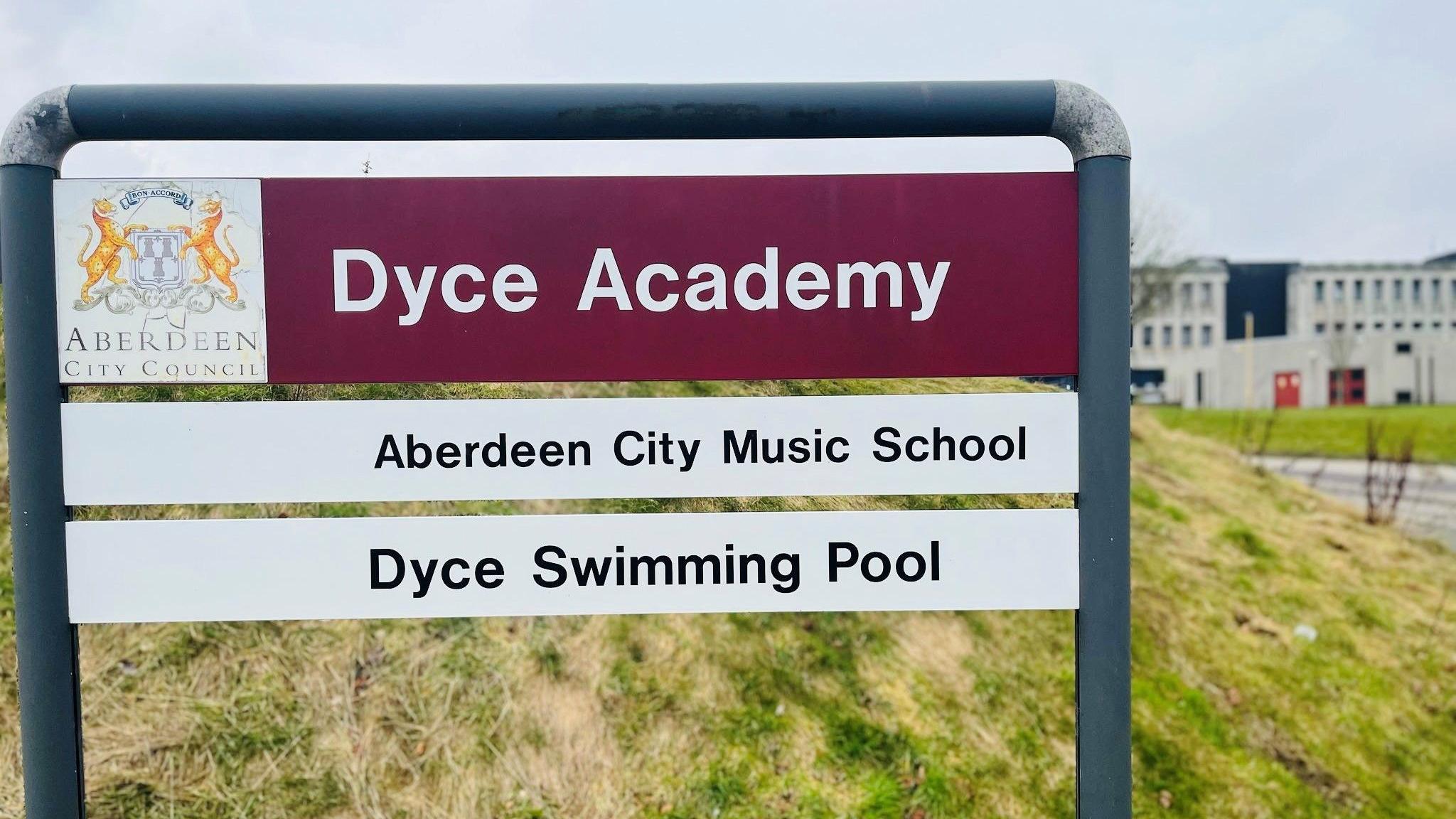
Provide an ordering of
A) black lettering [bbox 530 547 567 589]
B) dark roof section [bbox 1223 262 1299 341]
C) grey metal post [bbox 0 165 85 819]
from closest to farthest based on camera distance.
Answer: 1. grey metal post [bbox 0 165 85 819]
2. black lettering [bbox 530 547 567 589]
3. dark roof section [bbox 1223 262 1299 341]

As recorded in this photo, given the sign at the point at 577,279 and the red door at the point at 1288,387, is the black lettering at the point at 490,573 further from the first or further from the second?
the red door at the point at 1288,387

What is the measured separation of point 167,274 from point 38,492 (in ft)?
2.14

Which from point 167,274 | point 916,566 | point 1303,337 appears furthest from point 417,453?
point 1303,337

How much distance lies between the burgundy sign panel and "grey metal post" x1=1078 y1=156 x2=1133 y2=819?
0.18 ft

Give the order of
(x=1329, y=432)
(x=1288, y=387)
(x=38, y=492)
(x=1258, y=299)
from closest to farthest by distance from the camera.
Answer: (x=38, y=492)
(x=1329, y=432)
(x=1288, y=387)
(x=1258, y=299)

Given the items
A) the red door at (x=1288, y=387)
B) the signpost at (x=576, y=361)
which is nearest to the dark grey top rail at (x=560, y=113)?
the signpost at (x=576, y=361)

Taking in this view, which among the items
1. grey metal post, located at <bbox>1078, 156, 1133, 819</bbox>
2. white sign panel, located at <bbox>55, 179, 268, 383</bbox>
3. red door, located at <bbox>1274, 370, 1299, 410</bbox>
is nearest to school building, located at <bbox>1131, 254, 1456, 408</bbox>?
red door, located at <bbox>1274, 370, 1299, 410</bbox>

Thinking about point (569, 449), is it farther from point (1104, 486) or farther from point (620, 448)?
point (1104, 486)

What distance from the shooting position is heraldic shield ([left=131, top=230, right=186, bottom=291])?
204 centimetres

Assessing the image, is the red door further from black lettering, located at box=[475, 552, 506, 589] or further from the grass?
black lettering, located at box=[475, 552, 506, 589]

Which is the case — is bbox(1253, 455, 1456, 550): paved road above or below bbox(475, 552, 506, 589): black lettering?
below

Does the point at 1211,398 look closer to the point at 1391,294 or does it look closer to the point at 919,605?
the point at 1391,294

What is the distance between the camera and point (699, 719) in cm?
318

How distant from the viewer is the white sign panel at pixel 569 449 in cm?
206
